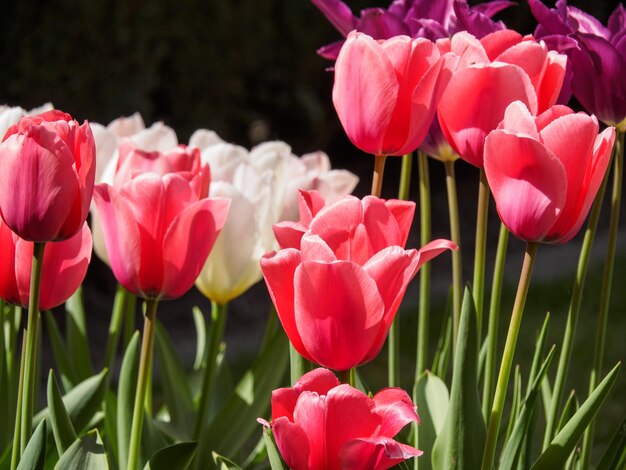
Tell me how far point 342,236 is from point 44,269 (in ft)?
0.98

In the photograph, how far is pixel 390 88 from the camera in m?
0.98

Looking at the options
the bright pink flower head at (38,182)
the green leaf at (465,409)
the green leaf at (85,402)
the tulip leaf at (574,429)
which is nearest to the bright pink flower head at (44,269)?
the bright pink flower head at (38,182)

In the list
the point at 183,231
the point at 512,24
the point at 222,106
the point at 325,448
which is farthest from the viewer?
the point at 512,24

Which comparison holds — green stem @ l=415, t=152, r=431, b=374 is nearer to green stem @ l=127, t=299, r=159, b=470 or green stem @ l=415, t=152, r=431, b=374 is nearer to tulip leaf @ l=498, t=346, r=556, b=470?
tulip leaf @ l=498, t=346, r=556, b=470

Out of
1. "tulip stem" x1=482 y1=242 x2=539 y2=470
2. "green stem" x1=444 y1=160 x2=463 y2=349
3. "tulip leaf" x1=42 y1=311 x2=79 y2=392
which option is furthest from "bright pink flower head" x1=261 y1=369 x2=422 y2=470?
"tulip leaf" x1=42 y1=311 x2=79 y2=392

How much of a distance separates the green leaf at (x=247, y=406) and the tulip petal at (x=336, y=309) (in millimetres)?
505

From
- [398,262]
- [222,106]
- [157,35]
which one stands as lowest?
[222,106]

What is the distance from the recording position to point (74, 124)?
874mm

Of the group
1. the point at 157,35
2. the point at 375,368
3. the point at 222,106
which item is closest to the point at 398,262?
the point at 375,368

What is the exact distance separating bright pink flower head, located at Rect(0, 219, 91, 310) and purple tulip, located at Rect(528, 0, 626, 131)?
1.65ft

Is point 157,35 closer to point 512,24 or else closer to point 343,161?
point 343,161

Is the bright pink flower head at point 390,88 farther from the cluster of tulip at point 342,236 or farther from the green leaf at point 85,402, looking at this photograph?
the green leaf at point 85,402

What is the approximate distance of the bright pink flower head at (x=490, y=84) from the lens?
94 cm

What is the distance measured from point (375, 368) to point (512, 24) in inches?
118
